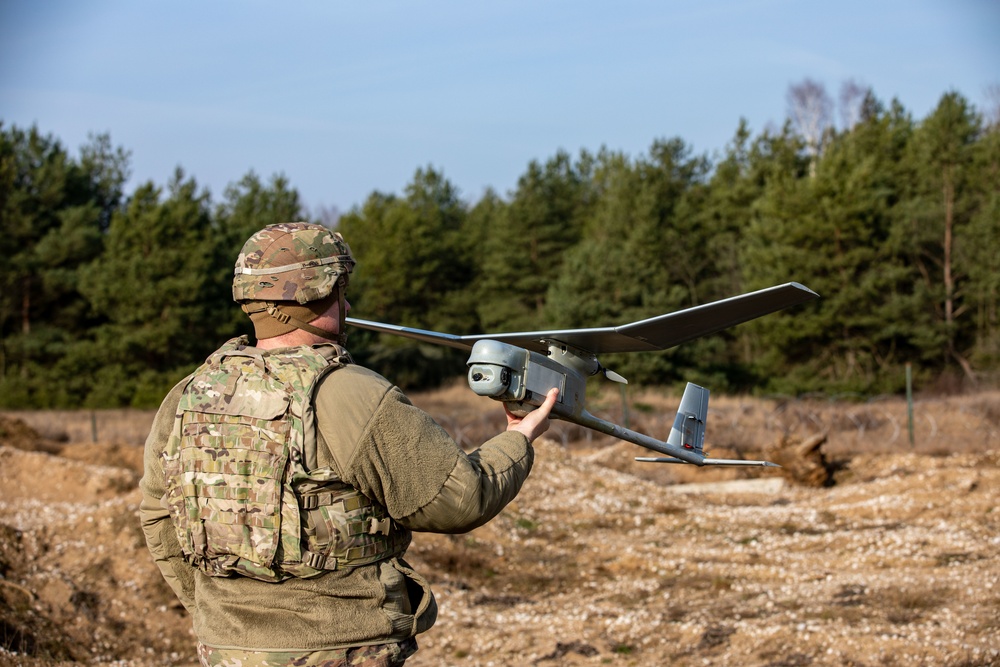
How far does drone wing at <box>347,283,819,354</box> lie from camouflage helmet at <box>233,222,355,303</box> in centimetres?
55

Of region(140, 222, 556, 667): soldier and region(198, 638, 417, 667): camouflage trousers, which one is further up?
region(140, 222, 556, 667): soldier

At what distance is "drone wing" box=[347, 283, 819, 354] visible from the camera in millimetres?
2900

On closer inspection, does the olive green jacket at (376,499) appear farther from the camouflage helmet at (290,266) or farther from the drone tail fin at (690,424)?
the drone tail fin at (690,424)

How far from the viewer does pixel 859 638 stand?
20.8 ft

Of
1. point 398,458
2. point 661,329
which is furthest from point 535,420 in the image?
point 661,329

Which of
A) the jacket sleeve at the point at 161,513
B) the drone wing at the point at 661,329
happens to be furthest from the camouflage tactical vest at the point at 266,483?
the drone wing at the point at 661,329

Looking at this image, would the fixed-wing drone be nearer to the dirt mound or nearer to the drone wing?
the drone wing

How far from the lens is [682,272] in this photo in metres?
38.2

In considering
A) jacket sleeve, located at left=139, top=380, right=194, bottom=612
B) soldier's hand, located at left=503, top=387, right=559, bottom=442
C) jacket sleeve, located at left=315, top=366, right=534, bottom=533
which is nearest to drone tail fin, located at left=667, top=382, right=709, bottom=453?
soldier's hand, located at left=503, top=387, right=559, bottom=442

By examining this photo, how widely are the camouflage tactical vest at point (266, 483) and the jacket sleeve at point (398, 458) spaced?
59 millimetres

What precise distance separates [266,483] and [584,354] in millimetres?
1205

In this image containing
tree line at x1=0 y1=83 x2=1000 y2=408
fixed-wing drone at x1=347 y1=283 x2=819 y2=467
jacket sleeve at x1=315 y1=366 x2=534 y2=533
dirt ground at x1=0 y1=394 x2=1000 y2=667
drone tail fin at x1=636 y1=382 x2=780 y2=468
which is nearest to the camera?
jacket sleeve at x1=315 y1=366 x2=534 y2=533

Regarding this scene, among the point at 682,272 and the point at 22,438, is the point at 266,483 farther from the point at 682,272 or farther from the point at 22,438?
the point at 682,272

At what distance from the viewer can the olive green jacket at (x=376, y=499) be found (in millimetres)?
2254
